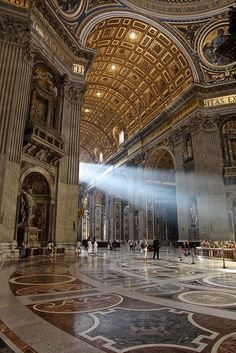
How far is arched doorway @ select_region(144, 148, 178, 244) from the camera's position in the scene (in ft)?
75.4

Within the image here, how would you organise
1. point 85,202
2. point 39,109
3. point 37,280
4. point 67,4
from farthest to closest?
1. point 85,202
2. point 67,4
3. point 39,109
4. point 37,280

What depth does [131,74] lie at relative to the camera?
75.4 ft

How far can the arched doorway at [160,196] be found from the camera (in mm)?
22984

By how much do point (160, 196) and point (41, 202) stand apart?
14.4 meters

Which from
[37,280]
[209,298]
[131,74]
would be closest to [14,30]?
[37,280]

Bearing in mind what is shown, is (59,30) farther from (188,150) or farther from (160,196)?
(160,196)

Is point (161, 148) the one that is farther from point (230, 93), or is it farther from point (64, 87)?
point (64, 87)

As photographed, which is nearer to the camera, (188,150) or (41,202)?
(41,202)

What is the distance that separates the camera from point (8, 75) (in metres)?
10.2

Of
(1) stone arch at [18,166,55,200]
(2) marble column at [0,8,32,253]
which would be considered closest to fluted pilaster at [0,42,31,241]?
(2) marble column at [0,8,32,253]

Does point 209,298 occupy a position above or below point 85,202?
below

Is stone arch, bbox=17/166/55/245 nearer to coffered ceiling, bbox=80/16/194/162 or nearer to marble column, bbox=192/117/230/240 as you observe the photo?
marble column, bbox=192/117/230/240

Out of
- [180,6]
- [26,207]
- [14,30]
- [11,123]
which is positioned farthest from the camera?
[180,6]

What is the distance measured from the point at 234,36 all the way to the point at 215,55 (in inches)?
608
